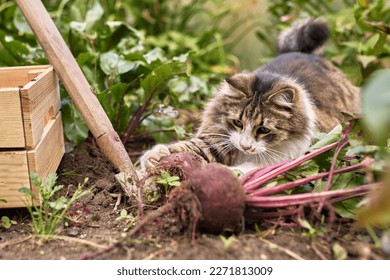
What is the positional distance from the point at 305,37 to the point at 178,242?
8.09 ft

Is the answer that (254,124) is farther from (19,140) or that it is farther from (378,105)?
(378,105)

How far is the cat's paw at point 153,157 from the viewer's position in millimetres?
2329

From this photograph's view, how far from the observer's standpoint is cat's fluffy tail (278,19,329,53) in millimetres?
3562

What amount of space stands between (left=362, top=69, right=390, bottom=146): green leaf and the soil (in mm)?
707

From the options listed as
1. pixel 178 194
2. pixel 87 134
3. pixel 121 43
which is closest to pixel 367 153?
pixel 178 194

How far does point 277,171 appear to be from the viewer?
A: 6.16 feet

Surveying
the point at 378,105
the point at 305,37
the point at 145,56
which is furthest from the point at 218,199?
the point at 305,37

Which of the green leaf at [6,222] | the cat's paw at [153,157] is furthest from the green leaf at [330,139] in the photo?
the green leaf at [6,222]

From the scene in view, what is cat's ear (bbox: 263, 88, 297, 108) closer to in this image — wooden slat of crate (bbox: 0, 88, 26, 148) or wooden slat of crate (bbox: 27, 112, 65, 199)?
wooden slat of crate (bbox: 27, 112, 65, 199)

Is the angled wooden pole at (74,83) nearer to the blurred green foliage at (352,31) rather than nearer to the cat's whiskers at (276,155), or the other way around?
the cat's whiskers at (276,155)
